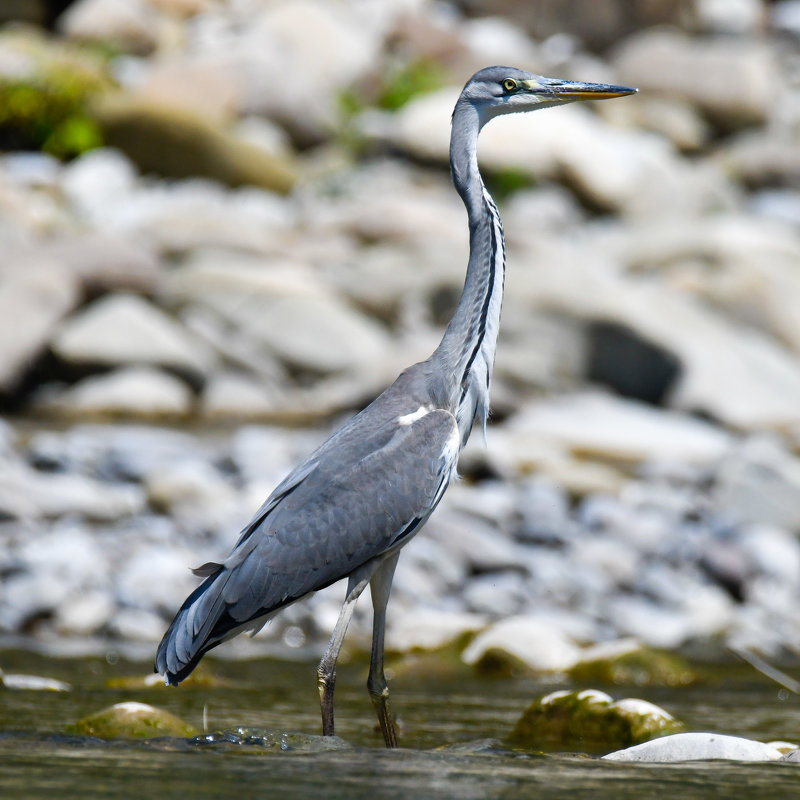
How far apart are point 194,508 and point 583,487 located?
3.55 metres

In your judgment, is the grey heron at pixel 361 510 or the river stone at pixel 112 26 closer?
the grey heron at pixel 361 510

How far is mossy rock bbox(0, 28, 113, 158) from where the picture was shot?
2141 cm

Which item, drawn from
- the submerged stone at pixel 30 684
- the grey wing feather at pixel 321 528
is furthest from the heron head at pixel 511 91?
the submerged stone at pixel 30 684

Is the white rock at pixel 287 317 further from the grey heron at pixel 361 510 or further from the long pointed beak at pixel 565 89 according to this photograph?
the grey heron at pixel 361 510

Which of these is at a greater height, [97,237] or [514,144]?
[514,144]

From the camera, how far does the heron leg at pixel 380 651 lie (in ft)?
17.1

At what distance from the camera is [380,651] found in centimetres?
541

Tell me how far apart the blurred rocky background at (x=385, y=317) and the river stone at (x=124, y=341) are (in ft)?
0.12

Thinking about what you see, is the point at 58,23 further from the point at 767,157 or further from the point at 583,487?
the point at 583,487

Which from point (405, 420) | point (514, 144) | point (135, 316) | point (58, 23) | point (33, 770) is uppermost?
point (58, 23)

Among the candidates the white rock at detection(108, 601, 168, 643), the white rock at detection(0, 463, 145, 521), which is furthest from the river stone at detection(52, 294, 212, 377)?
the white rock at detection(108, 601, 168, 643)

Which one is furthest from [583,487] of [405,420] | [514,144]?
[514,144]

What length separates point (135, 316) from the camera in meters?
13.3

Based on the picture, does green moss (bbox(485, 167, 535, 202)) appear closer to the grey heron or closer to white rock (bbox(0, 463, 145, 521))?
white rock (bbox(0, 463, 145, 521))
